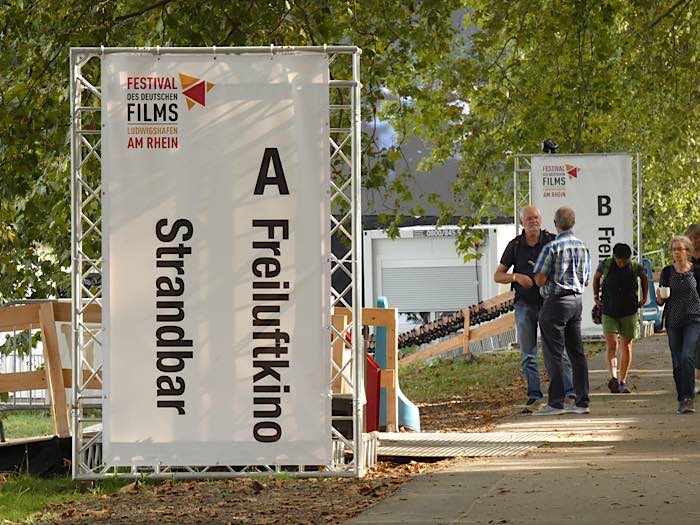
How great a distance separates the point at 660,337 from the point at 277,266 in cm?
2024

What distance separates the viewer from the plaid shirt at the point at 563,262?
1463 cm

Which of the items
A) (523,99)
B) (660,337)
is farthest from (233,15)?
(660,337)

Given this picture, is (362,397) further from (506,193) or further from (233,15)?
(506,193)

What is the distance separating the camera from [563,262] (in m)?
14.6

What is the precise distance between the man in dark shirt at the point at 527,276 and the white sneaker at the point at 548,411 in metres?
0.30

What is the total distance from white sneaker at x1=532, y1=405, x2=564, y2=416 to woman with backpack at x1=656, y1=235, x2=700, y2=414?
3.71ft

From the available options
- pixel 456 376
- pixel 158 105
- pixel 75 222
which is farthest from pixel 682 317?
pixel 456 376

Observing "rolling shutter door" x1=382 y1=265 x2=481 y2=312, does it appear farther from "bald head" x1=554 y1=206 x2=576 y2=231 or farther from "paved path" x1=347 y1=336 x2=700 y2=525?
"bald head" x1=554 y1=206 x2=576 y2=231

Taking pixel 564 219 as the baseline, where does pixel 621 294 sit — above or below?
below

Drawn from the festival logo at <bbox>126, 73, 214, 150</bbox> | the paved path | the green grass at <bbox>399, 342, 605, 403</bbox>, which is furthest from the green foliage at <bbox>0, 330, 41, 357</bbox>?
the green grass at <bbox>399, 342, 605, 403</bbox>

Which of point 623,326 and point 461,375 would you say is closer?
point 623,326

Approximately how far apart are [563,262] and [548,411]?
1.58 m

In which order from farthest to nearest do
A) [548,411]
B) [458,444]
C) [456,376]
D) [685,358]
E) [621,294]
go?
[456,376]
[621,294]
[548,411]
[685,358]
[458,444]

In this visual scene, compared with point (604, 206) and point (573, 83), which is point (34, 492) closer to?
point (604, 206)
